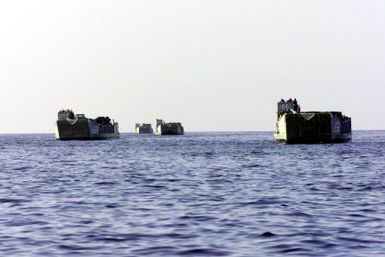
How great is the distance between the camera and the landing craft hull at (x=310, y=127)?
3720 inches

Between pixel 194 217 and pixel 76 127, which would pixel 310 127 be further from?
pixel 194 217

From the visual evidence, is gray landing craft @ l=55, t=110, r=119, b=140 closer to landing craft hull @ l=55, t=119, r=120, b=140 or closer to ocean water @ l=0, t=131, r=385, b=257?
landing craft hull @ l=55, t=119, r=120, b=140

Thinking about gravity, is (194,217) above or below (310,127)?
below

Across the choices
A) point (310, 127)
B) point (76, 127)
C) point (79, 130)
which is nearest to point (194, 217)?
point (310, 127)

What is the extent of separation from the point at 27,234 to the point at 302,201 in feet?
32.8

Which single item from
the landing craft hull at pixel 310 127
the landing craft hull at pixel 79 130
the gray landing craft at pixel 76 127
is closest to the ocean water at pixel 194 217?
the landing craft hull at pixel 310 127

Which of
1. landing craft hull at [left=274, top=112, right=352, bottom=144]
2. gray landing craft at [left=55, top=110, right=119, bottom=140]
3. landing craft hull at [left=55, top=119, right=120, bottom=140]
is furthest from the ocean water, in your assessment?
landing craft hull at [left=55, top=119, right=120, bottom=140]

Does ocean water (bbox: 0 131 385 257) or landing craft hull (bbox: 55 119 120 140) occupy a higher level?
landing craft hull (bbox: 55 119 120 140)

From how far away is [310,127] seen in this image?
9625 centimetres

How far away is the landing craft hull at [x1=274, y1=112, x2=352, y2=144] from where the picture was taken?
94500 mm

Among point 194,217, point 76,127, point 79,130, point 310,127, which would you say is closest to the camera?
point 194,217

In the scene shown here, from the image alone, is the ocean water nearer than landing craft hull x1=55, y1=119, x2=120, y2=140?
Yes

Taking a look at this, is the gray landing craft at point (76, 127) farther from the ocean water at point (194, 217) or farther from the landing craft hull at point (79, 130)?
the ocean water at point (194, 217)

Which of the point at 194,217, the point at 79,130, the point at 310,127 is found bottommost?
the point at 194,217
